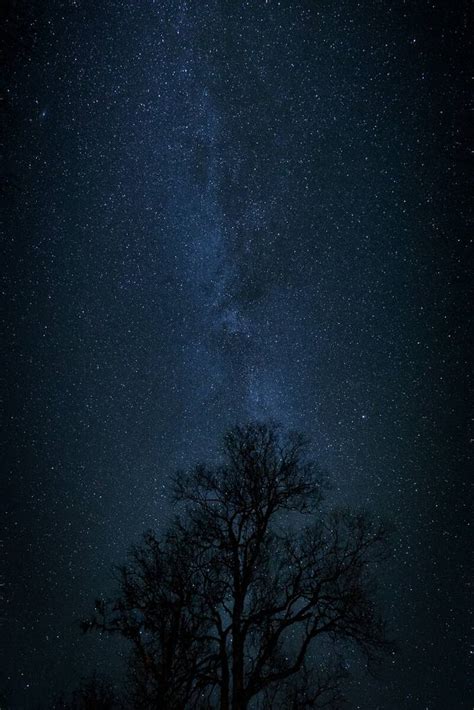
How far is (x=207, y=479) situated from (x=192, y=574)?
6.29 ft

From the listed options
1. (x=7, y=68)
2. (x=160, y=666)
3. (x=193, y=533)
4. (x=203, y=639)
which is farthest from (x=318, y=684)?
(x=7, y=68)

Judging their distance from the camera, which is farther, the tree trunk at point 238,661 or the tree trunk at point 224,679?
the tree trunk at point 224,679

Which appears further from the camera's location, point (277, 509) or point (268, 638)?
point (277, 509)

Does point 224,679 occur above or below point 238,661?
below

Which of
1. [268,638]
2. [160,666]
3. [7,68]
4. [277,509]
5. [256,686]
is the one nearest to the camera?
[7,68]

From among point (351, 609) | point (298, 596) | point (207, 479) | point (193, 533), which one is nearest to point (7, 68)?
point (207, 479)

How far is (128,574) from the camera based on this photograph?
7.80 meters

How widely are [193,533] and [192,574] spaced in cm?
78

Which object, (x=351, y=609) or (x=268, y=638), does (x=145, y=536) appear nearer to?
(x=268, y=638)

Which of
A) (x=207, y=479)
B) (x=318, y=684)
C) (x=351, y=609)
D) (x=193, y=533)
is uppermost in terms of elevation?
(x=207, y=479)

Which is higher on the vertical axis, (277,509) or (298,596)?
(277,509)

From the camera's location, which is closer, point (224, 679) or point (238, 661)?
point (238, 661)

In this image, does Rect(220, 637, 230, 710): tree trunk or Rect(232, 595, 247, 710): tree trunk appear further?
Rect(220, 637, 230, 710): tree trunk

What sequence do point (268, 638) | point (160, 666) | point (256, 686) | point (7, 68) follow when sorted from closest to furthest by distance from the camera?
point (7, 68)
point (256, 686)
point (268, 638)
point (160, 666)
